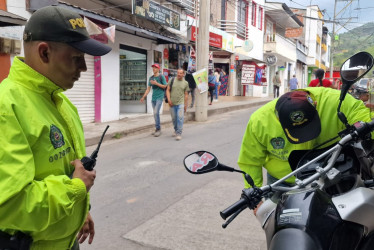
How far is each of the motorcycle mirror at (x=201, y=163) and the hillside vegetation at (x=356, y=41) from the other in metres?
32.1

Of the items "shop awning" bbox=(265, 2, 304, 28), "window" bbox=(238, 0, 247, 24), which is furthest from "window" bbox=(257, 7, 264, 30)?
"window" bbox=(238, 0, 247, 24)

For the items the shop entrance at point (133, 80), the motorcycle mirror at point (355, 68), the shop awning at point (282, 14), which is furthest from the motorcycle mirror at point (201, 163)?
the shop awning at point (282, 14)

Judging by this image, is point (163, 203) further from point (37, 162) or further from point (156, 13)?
point (156, 13)

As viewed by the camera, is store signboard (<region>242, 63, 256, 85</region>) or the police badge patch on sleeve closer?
the police badge patch on sleeve

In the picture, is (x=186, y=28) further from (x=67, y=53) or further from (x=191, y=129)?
(x=67, y=53)

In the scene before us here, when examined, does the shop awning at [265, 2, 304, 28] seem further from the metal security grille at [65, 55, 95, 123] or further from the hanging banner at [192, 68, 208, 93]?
the metal security grille at [65, 55, 95, 123]

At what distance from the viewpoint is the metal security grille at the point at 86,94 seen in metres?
10.5

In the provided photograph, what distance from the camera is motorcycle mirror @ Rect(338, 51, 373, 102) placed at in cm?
188

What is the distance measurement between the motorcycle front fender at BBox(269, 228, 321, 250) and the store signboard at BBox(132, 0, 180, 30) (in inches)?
407

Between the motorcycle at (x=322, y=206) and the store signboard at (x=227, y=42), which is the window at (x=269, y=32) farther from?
the motorcycle at (x=322, y=206)

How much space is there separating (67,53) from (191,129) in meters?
9.22

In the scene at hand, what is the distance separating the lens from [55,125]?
1.54m

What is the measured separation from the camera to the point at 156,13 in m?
12.2

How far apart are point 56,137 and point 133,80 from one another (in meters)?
12.6
